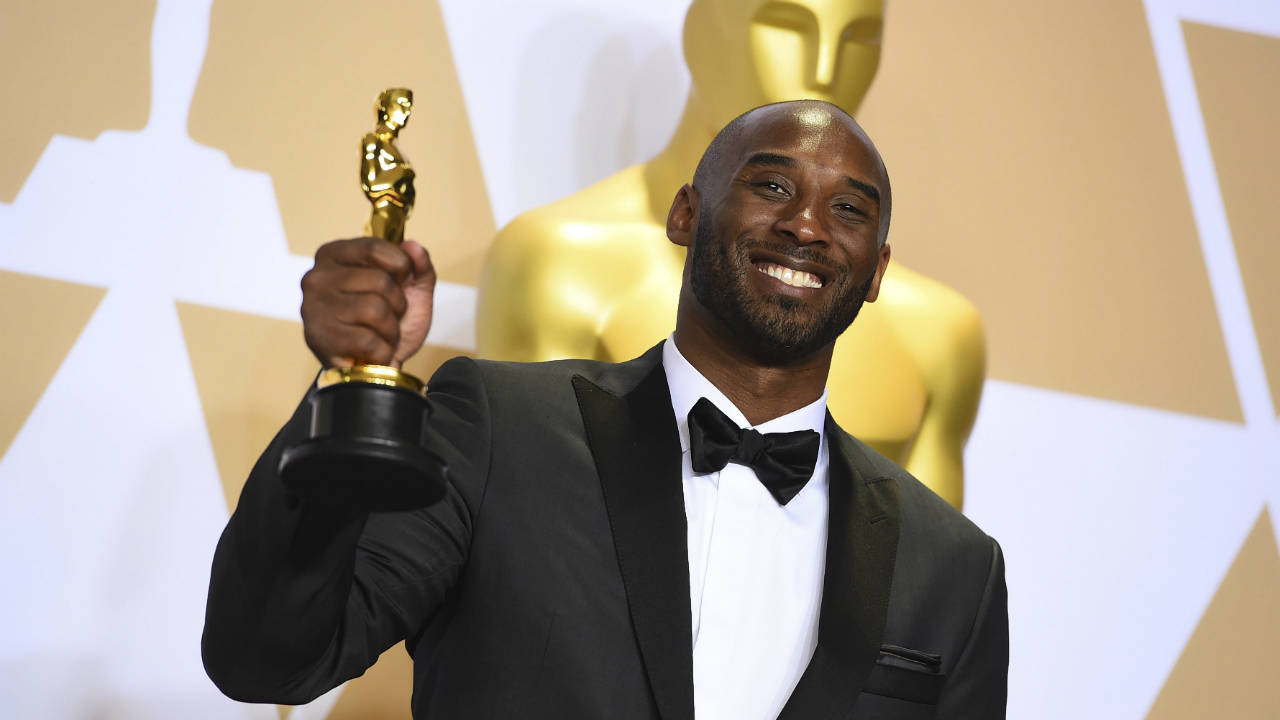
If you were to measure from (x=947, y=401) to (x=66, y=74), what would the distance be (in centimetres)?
161

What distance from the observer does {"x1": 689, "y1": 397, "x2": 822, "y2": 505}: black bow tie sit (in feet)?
5.02

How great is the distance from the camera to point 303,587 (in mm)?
1107

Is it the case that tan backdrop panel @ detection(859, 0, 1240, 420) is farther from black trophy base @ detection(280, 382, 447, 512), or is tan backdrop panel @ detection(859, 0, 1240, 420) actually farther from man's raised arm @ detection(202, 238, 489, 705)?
black trophy base @ detection(280, 382, 447, 512)

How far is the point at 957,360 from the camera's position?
2.30 meters

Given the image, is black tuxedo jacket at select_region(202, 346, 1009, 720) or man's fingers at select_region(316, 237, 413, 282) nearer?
man's fingers at select_region(316, 237, 413, 282)

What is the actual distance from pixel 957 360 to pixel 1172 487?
2.66 feet

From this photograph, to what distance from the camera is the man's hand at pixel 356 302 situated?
1008 mm

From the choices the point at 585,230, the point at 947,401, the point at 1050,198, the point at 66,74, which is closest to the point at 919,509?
the point at 947,401

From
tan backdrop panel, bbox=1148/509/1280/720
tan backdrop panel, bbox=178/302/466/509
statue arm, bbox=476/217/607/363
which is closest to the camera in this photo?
statue arm, bbox=476/217/607/363

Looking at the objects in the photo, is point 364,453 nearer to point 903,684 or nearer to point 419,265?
point 419,265

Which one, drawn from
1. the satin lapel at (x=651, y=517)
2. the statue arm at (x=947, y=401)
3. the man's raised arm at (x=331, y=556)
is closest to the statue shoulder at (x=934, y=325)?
the statue arm at (x=947, y=401)

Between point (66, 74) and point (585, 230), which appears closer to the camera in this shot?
point (585, 230)

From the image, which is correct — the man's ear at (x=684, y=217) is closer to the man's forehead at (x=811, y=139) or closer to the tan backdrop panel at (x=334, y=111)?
the man's forehead at (x=811, y=139)

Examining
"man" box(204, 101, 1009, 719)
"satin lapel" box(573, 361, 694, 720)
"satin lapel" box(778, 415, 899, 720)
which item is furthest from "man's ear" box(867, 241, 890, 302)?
"satin lapel" box(573, 361, 694, 720)
